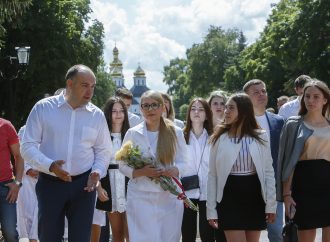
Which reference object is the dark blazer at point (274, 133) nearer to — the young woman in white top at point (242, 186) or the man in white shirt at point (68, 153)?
the young woman in white top at point (242, 186)

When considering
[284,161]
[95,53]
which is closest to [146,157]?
[284,161]

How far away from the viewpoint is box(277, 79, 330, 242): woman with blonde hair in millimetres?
7086

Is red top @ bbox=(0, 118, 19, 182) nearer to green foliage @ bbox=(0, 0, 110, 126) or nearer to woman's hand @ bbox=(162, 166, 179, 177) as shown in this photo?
woman's hand @ bbox=(162, 166, 179, 177)

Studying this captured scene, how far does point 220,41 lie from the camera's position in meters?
79.8

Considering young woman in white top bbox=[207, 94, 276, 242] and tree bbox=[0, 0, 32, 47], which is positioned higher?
tree bbox=[0, 0, 32, 47]

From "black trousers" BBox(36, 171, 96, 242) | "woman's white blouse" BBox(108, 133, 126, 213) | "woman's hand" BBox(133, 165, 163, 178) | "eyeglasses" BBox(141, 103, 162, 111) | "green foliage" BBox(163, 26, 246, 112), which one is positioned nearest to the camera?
"black trousers" BBox(36, 171, 96, 242)

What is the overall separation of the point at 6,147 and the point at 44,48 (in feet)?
88.8

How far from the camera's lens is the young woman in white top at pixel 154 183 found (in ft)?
24.2

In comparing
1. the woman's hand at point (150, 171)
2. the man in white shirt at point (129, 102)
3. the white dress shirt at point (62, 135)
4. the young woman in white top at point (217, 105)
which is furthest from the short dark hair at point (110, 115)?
the white dress shirt at point (62, 135)

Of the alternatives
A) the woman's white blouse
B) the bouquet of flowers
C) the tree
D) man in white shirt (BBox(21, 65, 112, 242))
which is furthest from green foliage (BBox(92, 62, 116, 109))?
man in white shirt (BBox(21, 65, 112, 242))

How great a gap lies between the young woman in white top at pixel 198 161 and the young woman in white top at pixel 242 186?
1464 mm

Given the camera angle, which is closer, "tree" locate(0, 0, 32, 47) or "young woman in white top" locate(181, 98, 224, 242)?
"young woman in white top" locate(181, 98, 224, 242)

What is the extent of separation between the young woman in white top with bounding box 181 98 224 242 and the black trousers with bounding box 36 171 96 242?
2.00 m

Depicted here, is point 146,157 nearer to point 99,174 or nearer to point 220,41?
point 99,174
